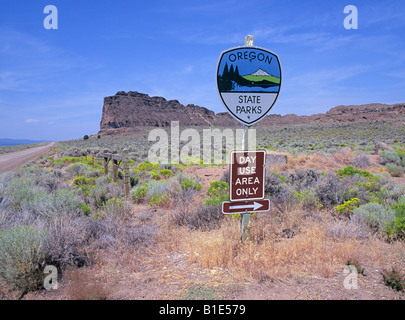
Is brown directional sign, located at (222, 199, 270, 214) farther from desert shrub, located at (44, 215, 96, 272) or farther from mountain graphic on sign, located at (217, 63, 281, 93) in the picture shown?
desert shrub, located at (44, 215, 96, 272)

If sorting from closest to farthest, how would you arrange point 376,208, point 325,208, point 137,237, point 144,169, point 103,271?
point 103,271 < point 137,237 < point 376,208 < point 325,208 < point 144,169

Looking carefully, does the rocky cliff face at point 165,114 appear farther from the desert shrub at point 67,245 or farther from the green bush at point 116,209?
the desert shrub at point 67,245

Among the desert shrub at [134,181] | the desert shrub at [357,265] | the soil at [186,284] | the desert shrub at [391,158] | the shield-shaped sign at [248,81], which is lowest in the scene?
the soil at [186,284]

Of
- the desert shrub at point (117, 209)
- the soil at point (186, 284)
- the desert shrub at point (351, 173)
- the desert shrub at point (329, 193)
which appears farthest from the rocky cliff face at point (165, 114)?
the soil at point (186, 284)

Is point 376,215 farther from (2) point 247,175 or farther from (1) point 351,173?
(1) point 351,173

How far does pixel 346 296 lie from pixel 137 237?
3.29m

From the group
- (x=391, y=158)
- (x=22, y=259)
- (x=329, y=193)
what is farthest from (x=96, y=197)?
(x=391, y=158)

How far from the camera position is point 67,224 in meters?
4.20

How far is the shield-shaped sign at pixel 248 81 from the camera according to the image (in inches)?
144

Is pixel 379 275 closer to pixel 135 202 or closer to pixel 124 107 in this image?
pixel 135 202

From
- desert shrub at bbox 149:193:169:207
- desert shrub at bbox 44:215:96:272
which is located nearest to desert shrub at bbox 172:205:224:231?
desert shrub at bbox 149:193:169:207

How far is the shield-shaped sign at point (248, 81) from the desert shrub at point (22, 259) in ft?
10.8

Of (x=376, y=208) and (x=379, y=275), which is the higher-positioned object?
(x=376, y=208)
